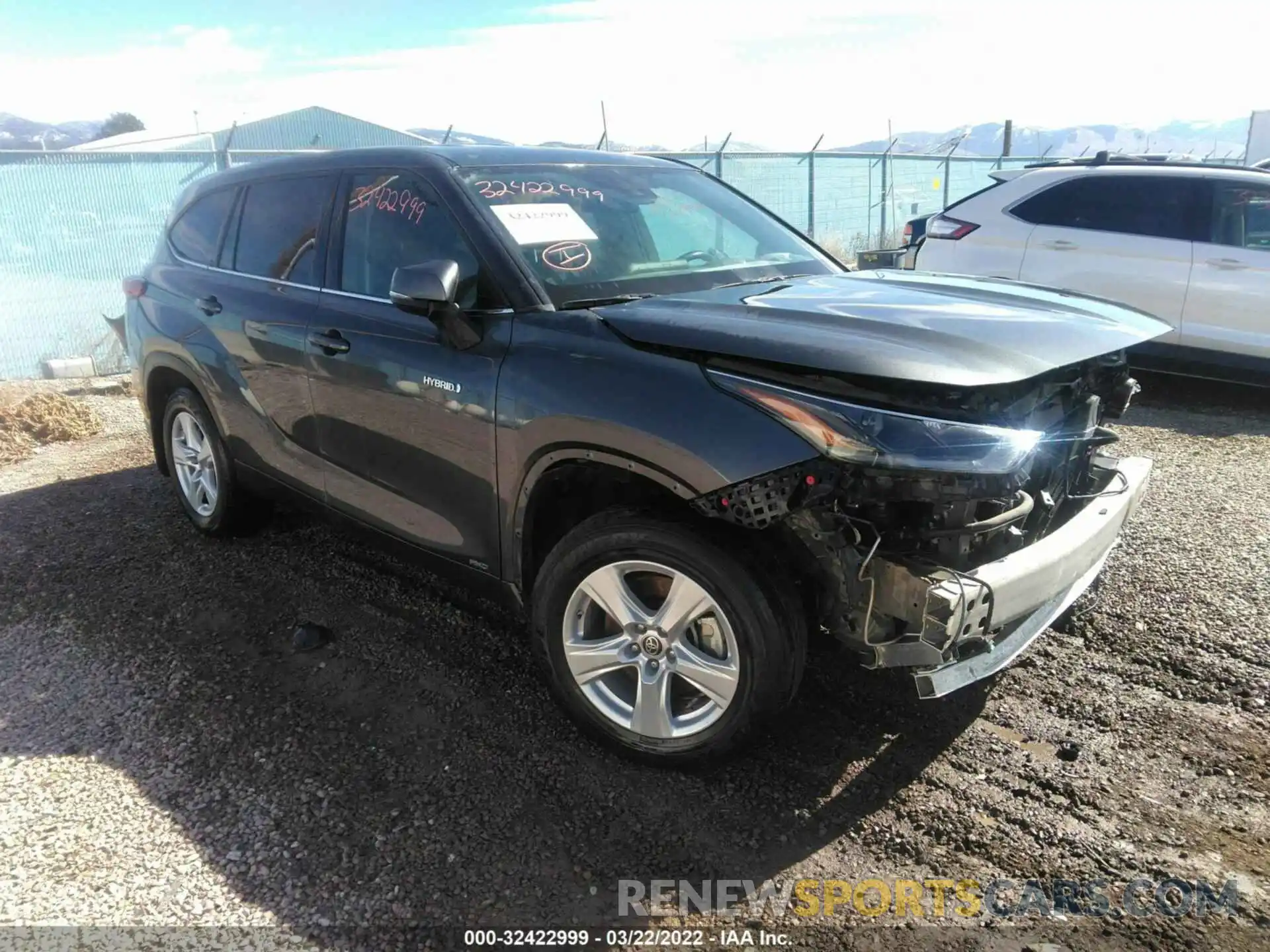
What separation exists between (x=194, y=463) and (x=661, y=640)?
10.7 ft

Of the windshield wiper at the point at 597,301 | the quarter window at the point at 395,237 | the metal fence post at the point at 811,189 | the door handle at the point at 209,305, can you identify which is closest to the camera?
the windshield wiper at the point at 597,301

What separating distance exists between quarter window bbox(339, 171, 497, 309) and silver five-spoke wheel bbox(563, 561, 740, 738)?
103 cm

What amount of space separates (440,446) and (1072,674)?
2.40m

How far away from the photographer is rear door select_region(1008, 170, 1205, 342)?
272 inches

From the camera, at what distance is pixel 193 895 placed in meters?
2.42

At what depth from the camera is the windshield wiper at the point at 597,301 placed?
2.95 m

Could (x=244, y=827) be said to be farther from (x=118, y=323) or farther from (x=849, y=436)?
(x=118, y=323)

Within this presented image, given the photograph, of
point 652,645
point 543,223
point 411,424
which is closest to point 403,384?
point 411,424

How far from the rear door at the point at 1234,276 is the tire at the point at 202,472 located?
664cm

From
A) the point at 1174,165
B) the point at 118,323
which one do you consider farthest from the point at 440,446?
the point at 1174,165

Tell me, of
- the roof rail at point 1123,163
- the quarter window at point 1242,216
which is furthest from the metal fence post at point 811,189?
the quarter window at point 1242,216

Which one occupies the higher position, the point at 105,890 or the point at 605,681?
the point at 605,681

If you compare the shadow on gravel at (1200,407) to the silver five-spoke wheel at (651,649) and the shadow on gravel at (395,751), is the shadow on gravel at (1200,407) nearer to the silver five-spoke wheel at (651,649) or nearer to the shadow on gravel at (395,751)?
the shadow on gravel at (395,751)

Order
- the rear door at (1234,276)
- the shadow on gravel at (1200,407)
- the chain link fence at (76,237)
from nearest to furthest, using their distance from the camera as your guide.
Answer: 1. the shadow on gravel at (1200,407)
2. the rear door at (1234,276)
3. the chain link fence at (76,237)
